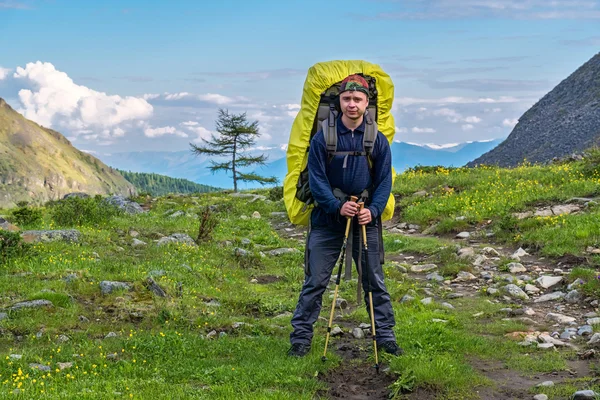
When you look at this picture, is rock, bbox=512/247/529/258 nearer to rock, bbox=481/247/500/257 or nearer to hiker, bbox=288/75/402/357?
rock, bbox=481/247/500/257

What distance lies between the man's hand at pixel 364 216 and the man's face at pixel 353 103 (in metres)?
1.15

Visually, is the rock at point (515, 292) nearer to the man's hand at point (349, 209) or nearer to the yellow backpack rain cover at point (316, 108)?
the yellow backpack rain cover at point (316, 108)

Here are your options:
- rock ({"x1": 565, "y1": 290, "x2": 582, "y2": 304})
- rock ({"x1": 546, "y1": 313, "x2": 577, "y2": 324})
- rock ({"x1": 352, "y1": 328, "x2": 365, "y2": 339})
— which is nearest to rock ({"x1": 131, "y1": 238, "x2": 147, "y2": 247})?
rock ({"x1": 352, "y1": 328, "x2": 365, "y2": 339})

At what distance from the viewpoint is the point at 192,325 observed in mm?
10133

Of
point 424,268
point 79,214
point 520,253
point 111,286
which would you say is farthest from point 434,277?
point 79,214

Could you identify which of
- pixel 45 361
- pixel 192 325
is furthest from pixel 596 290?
pixel 45 361

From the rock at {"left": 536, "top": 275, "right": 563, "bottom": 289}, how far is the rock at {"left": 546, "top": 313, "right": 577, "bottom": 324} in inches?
73.9

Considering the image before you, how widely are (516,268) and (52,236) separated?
10689 millimetres

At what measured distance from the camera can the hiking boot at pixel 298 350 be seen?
8.33m

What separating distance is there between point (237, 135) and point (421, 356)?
138 ft

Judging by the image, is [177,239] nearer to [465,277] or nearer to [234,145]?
[465,277]

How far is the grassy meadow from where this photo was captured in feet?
23.9

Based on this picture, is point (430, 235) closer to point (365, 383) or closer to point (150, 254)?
point (150, 254)

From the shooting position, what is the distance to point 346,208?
7.93m
